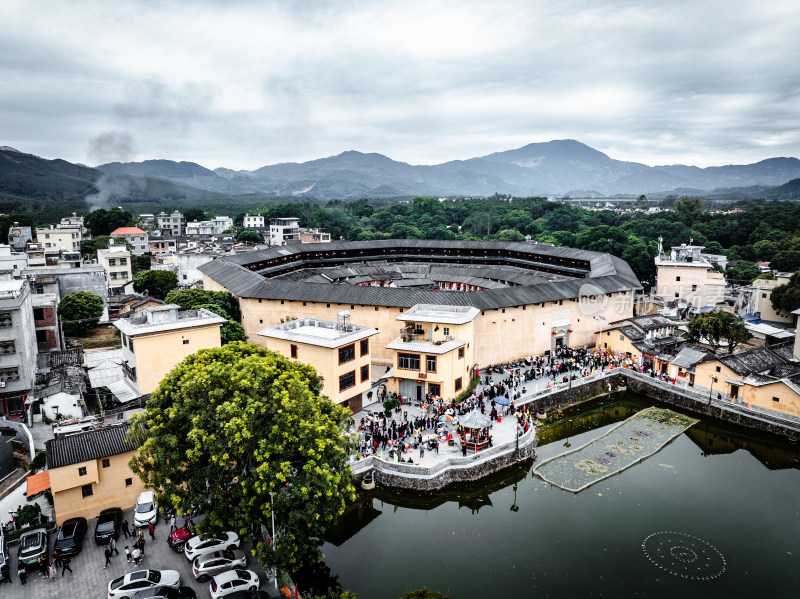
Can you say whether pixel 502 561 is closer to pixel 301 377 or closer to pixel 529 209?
pixel 301 377

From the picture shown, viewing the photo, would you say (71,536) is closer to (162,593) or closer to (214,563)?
(162,593)

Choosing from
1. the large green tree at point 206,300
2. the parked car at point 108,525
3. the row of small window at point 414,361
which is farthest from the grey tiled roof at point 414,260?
the parked car at point 108,525

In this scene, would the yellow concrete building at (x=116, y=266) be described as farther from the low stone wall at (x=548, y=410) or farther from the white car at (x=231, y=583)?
the white car at (x=231, y=583)

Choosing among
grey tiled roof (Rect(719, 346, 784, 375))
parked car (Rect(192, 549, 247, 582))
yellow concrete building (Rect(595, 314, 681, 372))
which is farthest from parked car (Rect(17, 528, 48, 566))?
yellow concrete building (Rect(595, 314, 681, 372))

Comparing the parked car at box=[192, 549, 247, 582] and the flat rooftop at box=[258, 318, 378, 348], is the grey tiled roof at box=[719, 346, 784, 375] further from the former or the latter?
the parked car at box=[192, 549, 247, 582]

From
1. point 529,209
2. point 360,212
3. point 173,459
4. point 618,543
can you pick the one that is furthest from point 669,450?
point 360,212

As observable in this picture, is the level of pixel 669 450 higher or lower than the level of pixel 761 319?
Result: lower

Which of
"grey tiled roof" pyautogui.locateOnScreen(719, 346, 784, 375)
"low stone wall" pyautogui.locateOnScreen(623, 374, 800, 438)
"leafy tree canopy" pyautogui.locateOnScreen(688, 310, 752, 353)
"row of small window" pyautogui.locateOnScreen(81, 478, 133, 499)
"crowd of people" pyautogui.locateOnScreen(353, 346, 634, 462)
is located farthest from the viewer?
"leafy tree canopy" pyautogui.locateOnScreen(688, 310, 752, 353)
